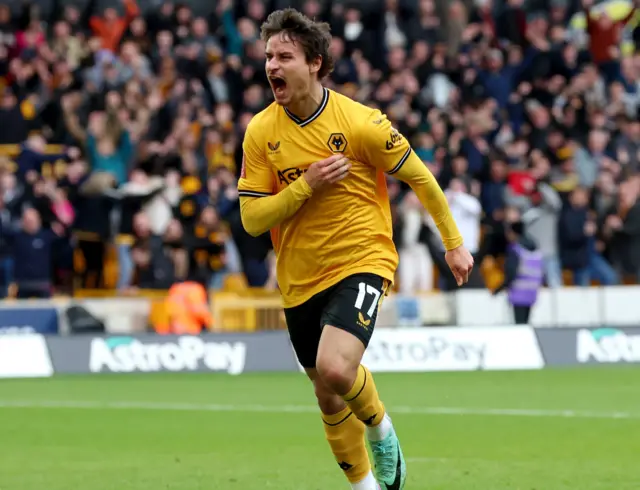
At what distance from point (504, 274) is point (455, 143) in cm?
301

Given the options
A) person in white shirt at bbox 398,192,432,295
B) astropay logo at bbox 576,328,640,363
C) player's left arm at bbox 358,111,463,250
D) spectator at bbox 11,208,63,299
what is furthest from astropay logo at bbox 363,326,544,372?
player's left arm at bbox 358,111,463,250

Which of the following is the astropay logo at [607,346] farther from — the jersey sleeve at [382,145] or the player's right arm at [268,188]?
the player's right arm at [268,188]

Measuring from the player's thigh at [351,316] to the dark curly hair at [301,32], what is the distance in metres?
1.20

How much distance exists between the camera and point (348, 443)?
7.79 metres

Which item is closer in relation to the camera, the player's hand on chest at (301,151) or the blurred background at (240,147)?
the player's hand on chest at (301,151)

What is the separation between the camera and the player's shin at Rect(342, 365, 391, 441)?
24.6 ft

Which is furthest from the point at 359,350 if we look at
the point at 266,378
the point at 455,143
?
the point at 455,143

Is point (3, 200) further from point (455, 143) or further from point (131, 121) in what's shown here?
point (455, 143)

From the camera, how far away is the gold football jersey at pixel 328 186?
7.57 m

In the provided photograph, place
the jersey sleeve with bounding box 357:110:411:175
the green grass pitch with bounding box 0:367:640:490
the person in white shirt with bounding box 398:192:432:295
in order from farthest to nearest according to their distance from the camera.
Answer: the person in white shirt with bounding box 398:192:432:295, the green grass pitch with bounding box 0:367:640:490, the jersey sleeve with bounding box 357:110:411:175

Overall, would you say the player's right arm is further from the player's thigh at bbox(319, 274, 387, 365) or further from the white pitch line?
the white pitch line

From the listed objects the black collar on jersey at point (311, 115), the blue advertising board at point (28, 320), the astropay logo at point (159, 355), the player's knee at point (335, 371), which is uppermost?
the black collar on jersey at point (311, 115)

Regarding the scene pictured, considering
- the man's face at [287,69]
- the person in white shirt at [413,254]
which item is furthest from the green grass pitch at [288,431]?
the person in white shirt at [413,254]

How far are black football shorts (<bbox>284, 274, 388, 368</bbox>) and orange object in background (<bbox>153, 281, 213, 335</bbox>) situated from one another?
12.4m
